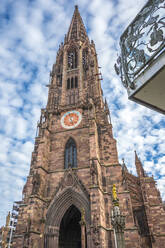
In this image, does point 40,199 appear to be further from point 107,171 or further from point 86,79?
point 86,79

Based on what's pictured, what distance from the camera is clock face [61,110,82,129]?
66.4 ft

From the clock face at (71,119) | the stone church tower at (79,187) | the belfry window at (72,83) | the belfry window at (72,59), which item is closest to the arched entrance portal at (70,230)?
Answer: the stone church tower at (79,187)

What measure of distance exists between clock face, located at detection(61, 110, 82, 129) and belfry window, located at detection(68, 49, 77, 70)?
29.4ft

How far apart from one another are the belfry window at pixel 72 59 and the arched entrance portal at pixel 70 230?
60.5ft

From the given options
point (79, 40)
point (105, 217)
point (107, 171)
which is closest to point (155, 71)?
point (105, 217)

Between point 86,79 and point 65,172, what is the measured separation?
43.2 ft

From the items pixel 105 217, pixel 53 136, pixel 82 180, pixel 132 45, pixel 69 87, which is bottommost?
pixel 105 217

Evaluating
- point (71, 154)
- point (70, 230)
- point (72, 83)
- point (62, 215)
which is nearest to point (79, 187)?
point (62, 215)

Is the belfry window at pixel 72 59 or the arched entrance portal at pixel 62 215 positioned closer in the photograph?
the arched entrance portal at pixel 62 215

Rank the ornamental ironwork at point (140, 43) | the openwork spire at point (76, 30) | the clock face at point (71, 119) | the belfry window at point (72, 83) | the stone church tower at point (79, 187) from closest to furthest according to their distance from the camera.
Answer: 1. the ornamental ironwork at point (140, 43)
2. the stone church tower at point (79, 187)
3. the clock face at point (71, 119)
4. the belfry window at point (72, 83)
5. the openwork spire at point (76, 30)

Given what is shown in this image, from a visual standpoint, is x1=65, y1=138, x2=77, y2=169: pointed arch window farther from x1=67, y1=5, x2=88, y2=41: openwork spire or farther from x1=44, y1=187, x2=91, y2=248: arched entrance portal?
Result: x1=67, y1=5, x2=88, y2=41: openwork spire

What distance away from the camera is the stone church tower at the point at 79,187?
13.9 metres

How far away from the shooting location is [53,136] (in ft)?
65.8

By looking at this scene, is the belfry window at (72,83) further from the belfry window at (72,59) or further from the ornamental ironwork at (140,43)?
the ornamental ironwork at (140,43)
